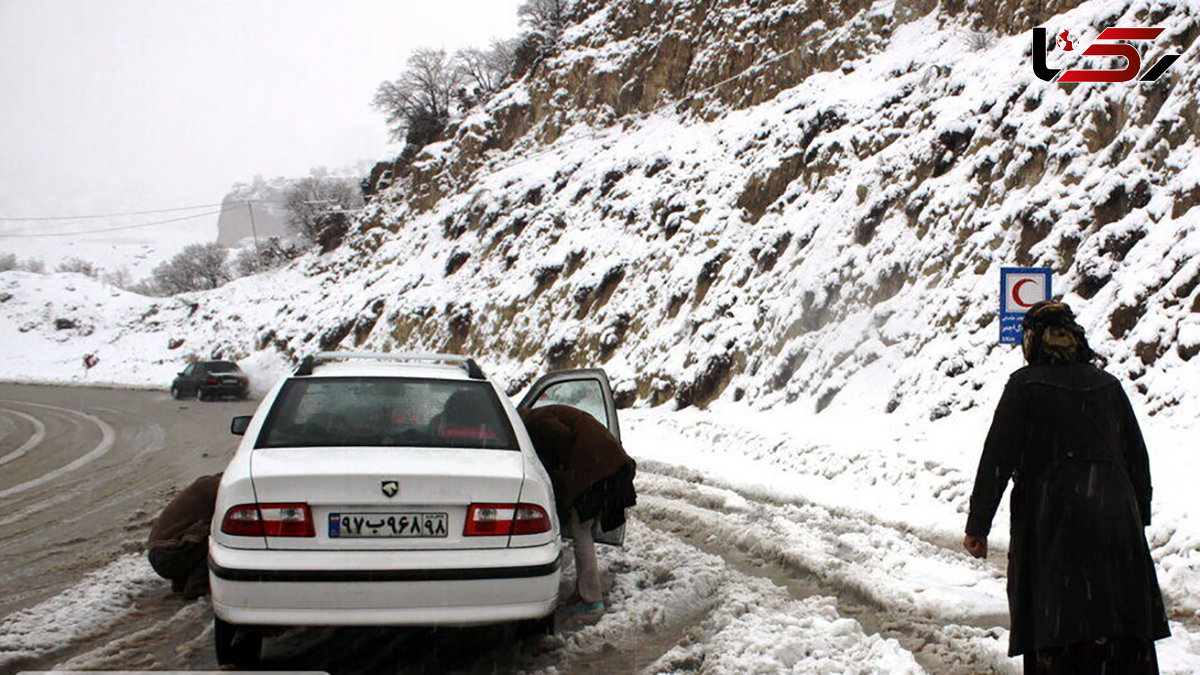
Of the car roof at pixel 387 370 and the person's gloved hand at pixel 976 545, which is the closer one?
the person's gloved hand at pixel 976 545

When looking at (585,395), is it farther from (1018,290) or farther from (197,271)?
(197,271)

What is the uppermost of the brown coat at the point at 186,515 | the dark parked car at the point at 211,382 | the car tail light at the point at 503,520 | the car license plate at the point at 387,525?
the car license plate at the point at 387,525

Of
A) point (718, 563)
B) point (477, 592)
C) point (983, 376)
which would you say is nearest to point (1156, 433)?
point (983, 376)

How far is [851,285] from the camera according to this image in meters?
14.5

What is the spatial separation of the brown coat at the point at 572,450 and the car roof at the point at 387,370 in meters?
0.58

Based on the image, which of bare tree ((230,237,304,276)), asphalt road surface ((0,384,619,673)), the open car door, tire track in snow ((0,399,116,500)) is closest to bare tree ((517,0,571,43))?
bare tree ((230,237,304,276))

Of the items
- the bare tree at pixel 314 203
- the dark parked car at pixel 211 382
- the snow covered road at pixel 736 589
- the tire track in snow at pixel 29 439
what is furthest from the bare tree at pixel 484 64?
the snow covered road at pixel 736 589

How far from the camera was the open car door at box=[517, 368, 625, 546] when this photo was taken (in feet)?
19.0

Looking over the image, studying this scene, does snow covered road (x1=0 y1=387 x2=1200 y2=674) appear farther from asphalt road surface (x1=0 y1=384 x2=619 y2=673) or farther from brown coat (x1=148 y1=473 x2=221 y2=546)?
brown coat (x1=148 y1=473 x2=221 y2=546)

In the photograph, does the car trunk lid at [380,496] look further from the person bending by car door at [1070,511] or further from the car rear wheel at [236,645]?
the person bending by car door at [1070,511]

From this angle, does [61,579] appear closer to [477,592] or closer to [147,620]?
[147,620]

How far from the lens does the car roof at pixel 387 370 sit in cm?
522

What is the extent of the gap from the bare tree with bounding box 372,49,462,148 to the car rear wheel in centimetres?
4600

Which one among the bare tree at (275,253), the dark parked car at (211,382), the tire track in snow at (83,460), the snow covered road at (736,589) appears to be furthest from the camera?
the bare tree at (275,253)
